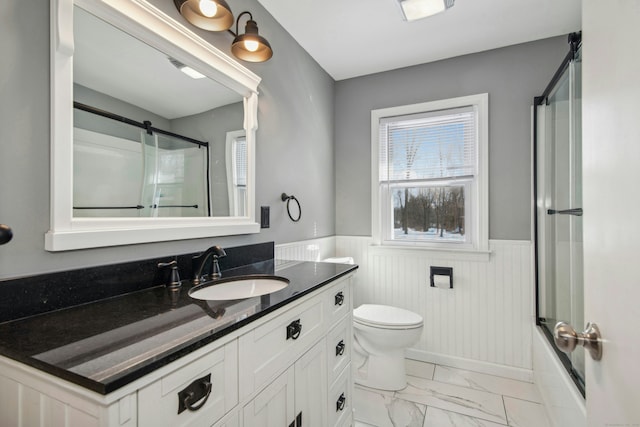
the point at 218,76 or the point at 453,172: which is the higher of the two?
the point at 218,76

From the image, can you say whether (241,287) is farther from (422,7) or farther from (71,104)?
(422,7)

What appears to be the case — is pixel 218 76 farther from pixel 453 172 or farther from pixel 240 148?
pixel 453 172


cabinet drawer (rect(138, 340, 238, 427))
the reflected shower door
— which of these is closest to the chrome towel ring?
the reflected shower door

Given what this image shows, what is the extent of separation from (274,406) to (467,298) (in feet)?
6.21

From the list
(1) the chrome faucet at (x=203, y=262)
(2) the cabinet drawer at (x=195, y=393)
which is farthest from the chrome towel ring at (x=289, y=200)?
(2) the cabinet drawer at (x=195, y=393)

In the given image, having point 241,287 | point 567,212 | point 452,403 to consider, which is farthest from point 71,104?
point 452,403

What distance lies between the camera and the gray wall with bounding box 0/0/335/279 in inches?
33.6

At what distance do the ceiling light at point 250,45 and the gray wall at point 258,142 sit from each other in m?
0.10

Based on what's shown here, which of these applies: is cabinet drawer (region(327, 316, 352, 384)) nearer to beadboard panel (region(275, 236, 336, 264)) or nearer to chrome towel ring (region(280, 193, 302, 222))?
beadboard panel (region(275, 236, 336, 264))

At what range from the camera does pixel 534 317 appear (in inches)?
85.1

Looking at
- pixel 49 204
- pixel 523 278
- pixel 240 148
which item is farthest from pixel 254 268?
pixel 523 278

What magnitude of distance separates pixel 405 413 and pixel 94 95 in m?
2.20

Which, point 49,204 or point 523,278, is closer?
point 49,204

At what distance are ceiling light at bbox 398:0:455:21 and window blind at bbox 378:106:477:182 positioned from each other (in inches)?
30.9
